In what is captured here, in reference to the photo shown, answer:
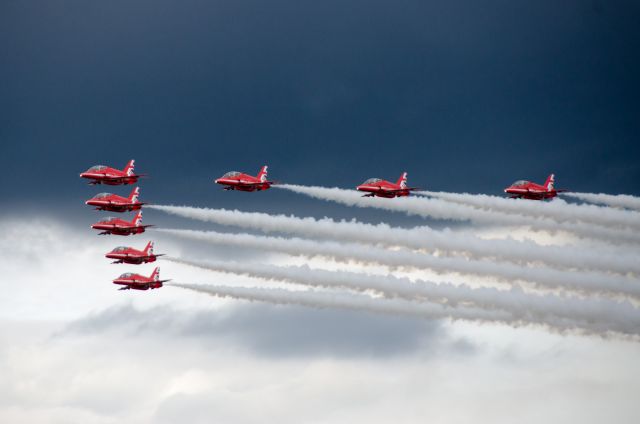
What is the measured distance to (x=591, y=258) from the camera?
142m

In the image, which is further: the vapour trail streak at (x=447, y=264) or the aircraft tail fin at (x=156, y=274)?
the aircraft tail fin at (x=156, y=274)

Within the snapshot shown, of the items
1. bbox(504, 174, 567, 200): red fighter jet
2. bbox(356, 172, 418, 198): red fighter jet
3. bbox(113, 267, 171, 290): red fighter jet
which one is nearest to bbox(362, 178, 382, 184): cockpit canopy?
bbox(356, 172, 418, 198): red fighter jet

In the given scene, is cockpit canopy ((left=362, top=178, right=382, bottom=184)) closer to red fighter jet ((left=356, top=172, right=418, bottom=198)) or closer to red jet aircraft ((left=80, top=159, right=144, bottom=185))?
red fighter jet ((left=356, top=172, right=418, bottom=198))

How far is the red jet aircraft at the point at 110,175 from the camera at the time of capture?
6329 inches

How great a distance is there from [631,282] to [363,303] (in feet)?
94.4

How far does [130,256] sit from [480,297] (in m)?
51.0

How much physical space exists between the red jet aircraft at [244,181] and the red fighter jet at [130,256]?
15757 millimetres

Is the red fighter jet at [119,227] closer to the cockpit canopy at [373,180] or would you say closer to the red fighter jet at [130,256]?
the red fighter jet at [130,256]

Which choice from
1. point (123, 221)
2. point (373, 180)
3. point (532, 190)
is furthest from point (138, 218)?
point (532, 190)

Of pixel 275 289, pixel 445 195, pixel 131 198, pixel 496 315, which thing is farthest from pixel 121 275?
pixel 496 315

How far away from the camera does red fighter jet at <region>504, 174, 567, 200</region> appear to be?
527ft

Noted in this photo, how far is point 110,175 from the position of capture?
160875 millimetres

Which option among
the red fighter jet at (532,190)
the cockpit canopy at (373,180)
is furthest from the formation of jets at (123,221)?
the red fighter jet at (532,190)

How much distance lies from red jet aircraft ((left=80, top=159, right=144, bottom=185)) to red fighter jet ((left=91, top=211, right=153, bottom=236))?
6378 millimetres
